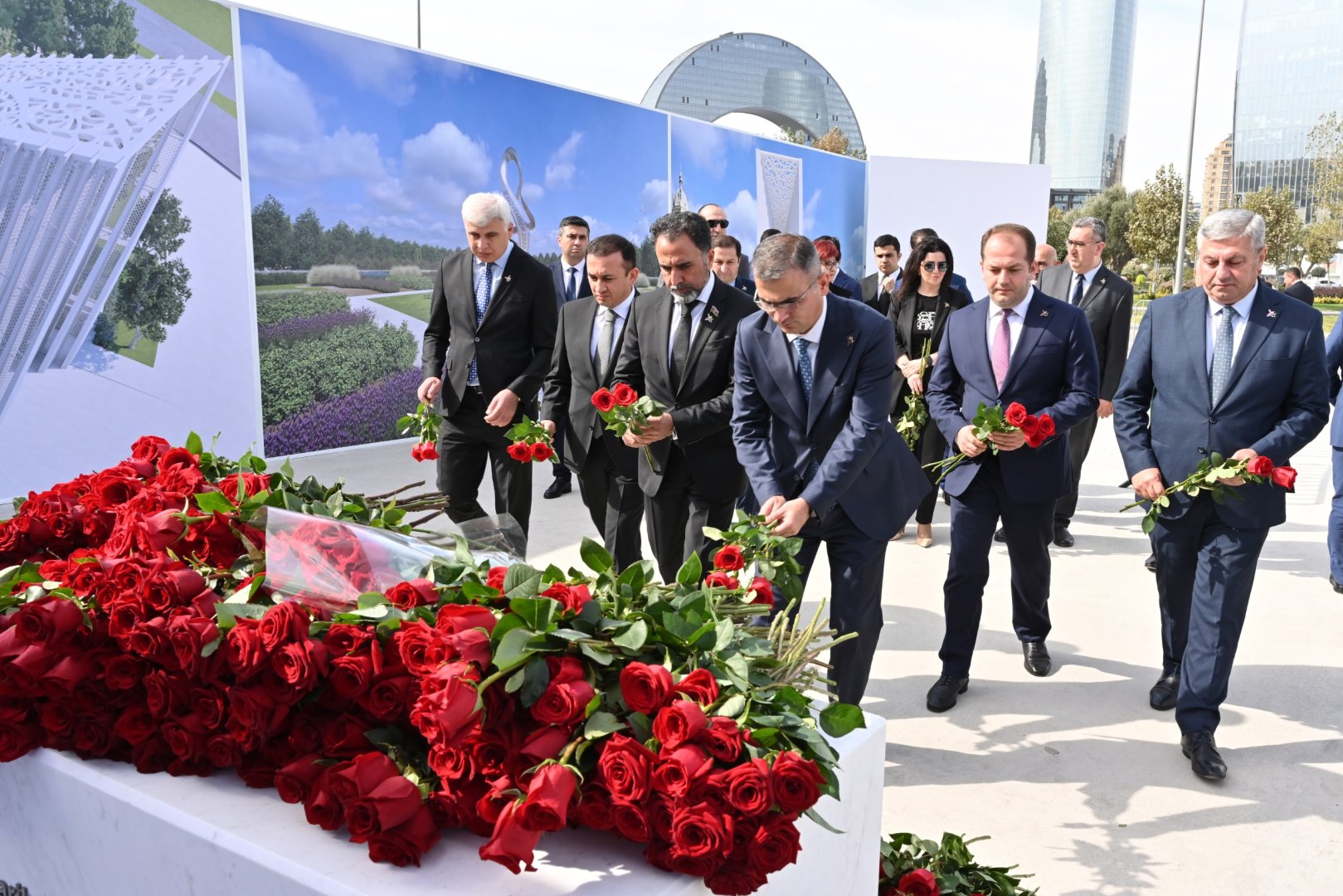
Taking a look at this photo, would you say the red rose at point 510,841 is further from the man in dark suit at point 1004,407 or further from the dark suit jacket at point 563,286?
the dark suit jacket at point 563,286

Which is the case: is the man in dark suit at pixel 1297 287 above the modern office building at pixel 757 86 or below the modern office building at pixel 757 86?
below

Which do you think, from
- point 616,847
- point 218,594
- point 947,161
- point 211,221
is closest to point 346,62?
point 211,221

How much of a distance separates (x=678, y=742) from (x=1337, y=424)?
6340mm

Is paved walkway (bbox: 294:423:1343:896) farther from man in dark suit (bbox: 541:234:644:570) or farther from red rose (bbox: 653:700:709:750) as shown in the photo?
red rose (bbox: 653:700:709:750)

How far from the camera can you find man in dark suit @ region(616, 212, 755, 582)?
4.08 m

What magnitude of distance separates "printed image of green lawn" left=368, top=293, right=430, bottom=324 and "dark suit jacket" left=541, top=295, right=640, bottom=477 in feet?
19.1

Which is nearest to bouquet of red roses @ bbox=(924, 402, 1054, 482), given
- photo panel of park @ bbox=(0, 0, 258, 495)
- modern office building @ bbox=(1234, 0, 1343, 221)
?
photo panel of park @ bbox=(0, 0, 258, 495)

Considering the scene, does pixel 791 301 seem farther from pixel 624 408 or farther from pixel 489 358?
pixel 489 358

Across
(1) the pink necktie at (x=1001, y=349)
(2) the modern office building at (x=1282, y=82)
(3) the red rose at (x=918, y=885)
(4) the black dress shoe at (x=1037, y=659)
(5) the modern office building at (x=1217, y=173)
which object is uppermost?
(2) the modern office building at (x=1282, y=82)

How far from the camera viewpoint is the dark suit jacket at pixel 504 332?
16.9ft

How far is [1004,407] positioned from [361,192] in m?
7.43

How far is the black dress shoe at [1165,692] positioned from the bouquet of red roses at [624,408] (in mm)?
2400

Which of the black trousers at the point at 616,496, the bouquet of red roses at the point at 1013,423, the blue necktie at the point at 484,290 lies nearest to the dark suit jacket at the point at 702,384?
the black trousers at the point at 616,496

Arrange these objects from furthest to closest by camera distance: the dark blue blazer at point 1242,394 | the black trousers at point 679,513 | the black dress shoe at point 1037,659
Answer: the black dress shoe at point 1037,659 < the black trousers at point 679,513 < the dark blue blazer at point 1242,394
